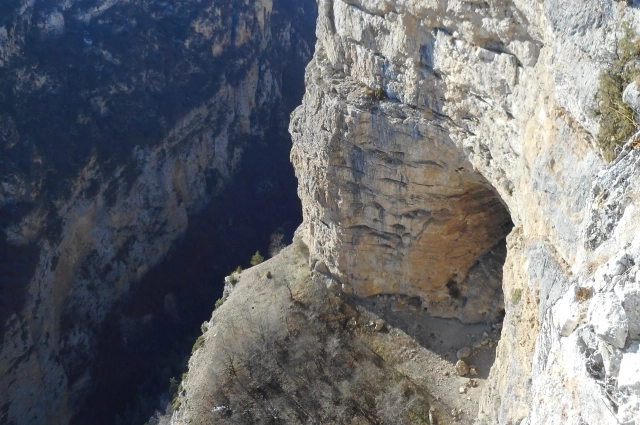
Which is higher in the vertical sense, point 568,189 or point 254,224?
point 568,189

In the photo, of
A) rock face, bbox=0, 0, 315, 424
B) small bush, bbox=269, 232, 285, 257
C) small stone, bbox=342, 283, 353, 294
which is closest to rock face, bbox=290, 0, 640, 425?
small stone, bbox=342, 283, 353, 294

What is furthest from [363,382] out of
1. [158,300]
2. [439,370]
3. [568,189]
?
[158,300]

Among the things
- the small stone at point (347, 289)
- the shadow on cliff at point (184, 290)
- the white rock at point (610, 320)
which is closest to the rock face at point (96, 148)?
the shadow on cliff at point (184, 290)

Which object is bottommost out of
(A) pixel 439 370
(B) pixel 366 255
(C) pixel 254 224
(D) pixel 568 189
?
(C) pixel 254 224

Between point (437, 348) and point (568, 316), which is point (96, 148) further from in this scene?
point (568, 316)

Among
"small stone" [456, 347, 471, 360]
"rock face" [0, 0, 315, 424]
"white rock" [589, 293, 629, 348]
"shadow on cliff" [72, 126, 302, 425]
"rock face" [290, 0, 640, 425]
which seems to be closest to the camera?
"white rock" [589, 293, 629, 348]

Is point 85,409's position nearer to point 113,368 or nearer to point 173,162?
point 113,368

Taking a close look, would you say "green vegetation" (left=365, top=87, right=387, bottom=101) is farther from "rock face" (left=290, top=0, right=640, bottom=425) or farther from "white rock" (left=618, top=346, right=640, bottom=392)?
"white rock" (left=618, top=346, right=640, bottom=392)
